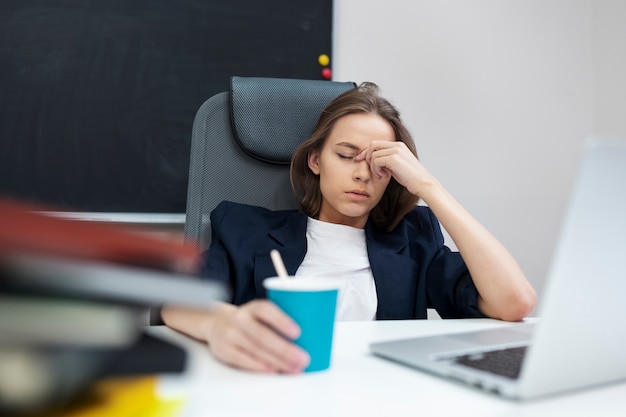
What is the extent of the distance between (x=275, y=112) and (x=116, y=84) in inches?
24.7

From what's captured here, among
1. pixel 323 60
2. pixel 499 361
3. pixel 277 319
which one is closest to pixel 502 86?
pixel 323 60

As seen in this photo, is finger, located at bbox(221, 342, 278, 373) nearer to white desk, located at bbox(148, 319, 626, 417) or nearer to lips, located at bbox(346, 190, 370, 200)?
white desk, located at bbox(148, 319, 626, 417)

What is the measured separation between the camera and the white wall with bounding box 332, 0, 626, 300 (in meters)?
2.27

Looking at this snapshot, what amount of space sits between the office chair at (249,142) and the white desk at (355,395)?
761 millimetres

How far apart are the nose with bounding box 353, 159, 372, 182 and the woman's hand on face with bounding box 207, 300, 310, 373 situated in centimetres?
75

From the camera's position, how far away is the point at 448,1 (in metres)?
2.35

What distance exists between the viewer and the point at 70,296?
34 centimetres

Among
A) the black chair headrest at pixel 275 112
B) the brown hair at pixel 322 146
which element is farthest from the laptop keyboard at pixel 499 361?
the black chair headrest at pixel 275 112

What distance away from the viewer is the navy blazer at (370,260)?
1329 millimetres

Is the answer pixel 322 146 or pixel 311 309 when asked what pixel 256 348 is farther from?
pixel 322 146

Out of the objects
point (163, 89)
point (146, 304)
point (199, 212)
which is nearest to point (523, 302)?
point (199, 212)

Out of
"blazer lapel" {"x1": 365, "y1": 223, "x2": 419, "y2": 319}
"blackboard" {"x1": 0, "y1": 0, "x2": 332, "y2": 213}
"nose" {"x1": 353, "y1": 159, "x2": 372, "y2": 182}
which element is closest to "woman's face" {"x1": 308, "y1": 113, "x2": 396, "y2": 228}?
"nose" {"x1": 353, "y1": 159, "x2": 372, "y2": 182}

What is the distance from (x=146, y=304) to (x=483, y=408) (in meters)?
0.34

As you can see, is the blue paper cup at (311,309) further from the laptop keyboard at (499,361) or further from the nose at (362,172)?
the nose at (362,172)
